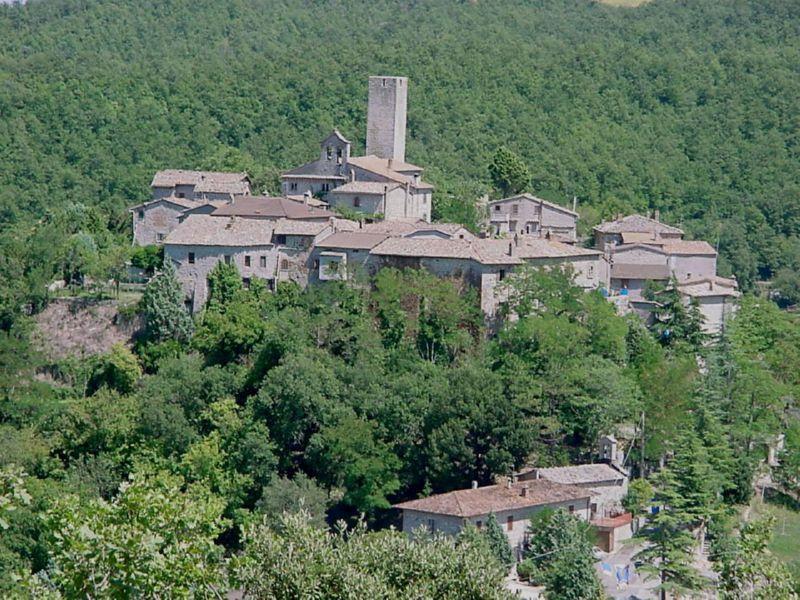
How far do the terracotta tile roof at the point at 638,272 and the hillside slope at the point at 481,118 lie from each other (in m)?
9.36

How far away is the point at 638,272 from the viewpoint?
60969mm

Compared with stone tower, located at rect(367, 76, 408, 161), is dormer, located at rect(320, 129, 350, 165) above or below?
below

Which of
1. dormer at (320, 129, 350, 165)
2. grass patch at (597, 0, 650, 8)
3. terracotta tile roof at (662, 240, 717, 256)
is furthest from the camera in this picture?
grass patch at (597, 0, 650, 8)

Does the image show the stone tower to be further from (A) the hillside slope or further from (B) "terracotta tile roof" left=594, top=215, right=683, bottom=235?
(B) "terracotta tile roof" left=594, top=215, right=683, bottom=235

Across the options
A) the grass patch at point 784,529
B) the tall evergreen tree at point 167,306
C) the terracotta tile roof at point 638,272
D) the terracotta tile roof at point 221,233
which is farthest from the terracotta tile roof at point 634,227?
the tall evergreen tree at point 167,306

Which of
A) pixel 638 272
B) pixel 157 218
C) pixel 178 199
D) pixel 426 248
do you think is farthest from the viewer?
pixel 178 199

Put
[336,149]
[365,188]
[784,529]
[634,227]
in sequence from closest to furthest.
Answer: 1. [784,529]
2. [365,188]
3. [336,149]
4. [634,227]

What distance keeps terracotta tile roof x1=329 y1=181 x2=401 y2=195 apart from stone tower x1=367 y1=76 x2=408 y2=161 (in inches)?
336

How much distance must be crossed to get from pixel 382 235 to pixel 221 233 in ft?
16.8

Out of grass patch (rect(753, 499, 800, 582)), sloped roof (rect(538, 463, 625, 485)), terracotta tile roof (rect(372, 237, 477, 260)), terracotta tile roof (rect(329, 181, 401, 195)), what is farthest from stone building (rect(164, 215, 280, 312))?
grass patch (rect(753, 499, 800, 582))

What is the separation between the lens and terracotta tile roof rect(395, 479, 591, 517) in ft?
151

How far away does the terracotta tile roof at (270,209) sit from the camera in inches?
2199

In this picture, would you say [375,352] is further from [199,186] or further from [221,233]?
→ [199,186]

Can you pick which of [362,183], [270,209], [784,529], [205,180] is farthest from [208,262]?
[784,529]
